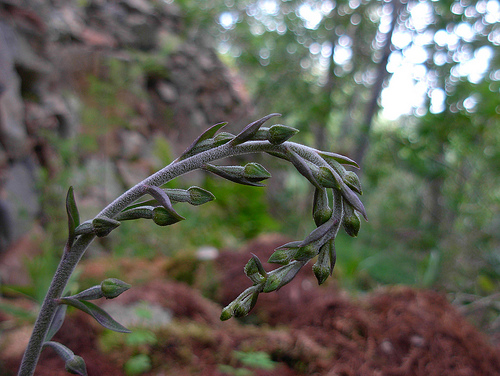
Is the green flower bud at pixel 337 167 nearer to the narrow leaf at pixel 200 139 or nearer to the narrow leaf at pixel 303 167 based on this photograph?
the narrow leaf at pixel 303 167

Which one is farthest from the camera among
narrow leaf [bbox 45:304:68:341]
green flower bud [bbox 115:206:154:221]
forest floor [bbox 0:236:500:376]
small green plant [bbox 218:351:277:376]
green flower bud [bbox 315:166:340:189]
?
forest floor [bbox 0:236:500:376]

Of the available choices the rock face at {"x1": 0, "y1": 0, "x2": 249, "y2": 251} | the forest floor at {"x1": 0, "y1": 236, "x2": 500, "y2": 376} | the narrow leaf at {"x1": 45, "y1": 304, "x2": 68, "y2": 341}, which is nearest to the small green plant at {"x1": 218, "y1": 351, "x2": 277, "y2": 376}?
the forest floor at {"x1": 0, "y1": 236, "x2": 500, "y2": 376}

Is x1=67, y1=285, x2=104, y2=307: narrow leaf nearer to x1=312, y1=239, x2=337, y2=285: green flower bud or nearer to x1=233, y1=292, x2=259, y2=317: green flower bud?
x1=233, y1=292, x2=259, y2=317: green flower bud

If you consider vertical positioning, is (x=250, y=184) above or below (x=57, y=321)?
above

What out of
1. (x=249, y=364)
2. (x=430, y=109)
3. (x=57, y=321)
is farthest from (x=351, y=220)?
(x=430, y=109)

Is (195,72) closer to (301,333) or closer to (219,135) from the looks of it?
(301,333)

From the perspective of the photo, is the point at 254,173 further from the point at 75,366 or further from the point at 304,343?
the point at 304,343
